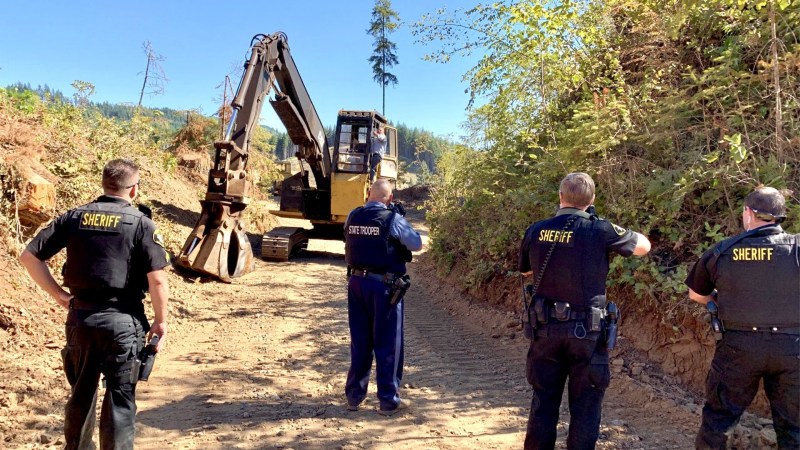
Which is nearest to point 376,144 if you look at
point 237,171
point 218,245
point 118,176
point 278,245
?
point 278,245

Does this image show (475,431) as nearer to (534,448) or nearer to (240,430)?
(534,448)

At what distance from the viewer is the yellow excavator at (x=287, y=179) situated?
28.6ft

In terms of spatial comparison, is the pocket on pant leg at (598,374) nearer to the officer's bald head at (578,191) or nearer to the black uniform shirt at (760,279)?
the black uniform shirt at (760,279)

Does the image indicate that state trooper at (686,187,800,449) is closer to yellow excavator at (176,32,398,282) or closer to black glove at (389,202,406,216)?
black glove at (389,202,406,216)

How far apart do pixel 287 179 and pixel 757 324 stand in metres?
11.2

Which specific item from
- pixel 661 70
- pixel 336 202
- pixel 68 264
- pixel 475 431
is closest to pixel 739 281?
pixel 475 431

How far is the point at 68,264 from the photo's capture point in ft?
9.65

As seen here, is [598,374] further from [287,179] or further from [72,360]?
[287,179]

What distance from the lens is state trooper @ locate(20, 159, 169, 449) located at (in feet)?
9.57

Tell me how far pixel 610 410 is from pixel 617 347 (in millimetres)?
1013

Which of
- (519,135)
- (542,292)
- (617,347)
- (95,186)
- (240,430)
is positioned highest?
(519,135)

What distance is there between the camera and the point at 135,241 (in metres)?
3.01

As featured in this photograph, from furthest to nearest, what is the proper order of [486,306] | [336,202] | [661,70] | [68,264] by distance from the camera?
[336,202]
[486,306]
[661,70]
[68,264]

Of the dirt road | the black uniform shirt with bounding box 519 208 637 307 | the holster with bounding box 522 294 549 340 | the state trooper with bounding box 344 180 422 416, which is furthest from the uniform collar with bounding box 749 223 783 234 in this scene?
the state trooper with bounding box 344 180 422 416
